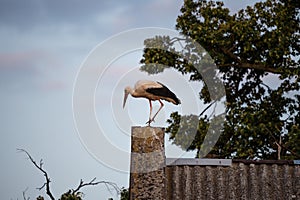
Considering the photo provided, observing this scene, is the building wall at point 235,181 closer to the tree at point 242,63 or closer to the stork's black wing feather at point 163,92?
the stork's black wing feather at point 163,92

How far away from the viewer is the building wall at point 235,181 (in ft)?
21.1

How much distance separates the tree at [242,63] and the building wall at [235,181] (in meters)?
5.76

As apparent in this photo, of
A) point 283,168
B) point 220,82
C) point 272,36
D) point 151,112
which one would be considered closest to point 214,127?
point 220,82

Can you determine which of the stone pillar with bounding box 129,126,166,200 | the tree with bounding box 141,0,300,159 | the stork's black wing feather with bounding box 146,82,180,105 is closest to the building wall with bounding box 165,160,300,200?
the stone pillar with bounding box 129,126,166,200

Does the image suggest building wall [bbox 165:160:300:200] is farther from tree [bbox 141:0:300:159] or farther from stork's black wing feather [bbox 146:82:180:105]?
tree [bbox 141:0:300:159]

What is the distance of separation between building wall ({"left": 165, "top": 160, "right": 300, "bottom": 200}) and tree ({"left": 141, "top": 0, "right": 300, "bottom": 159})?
18.9 ft

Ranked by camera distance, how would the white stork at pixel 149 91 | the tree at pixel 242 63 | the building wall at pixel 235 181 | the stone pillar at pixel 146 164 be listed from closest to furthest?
the stone pillar at pixel 146 164 → the white stork at pixel 149 91 → the building wall at pixel 235 181 → the tree at pixel 242 63

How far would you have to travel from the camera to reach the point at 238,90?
571 inches

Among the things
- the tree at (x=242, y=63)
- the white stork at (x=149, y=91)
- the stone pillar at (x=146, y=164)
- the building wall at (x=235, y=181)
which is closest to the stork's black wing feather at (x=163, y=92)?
the white stork at (x=149, y=91)

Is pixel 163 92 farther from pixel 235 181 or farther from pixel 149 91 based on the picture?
pixel 235 181

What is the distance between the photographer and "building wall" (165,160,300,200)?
645 cm

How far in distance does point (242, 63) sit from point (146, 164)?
843 centimetres

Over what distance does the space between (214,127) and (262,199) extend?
6643 mm

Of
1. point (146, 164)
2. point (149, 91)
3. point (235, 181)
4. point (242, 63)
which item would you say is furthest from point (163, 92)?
point (242, 63)
